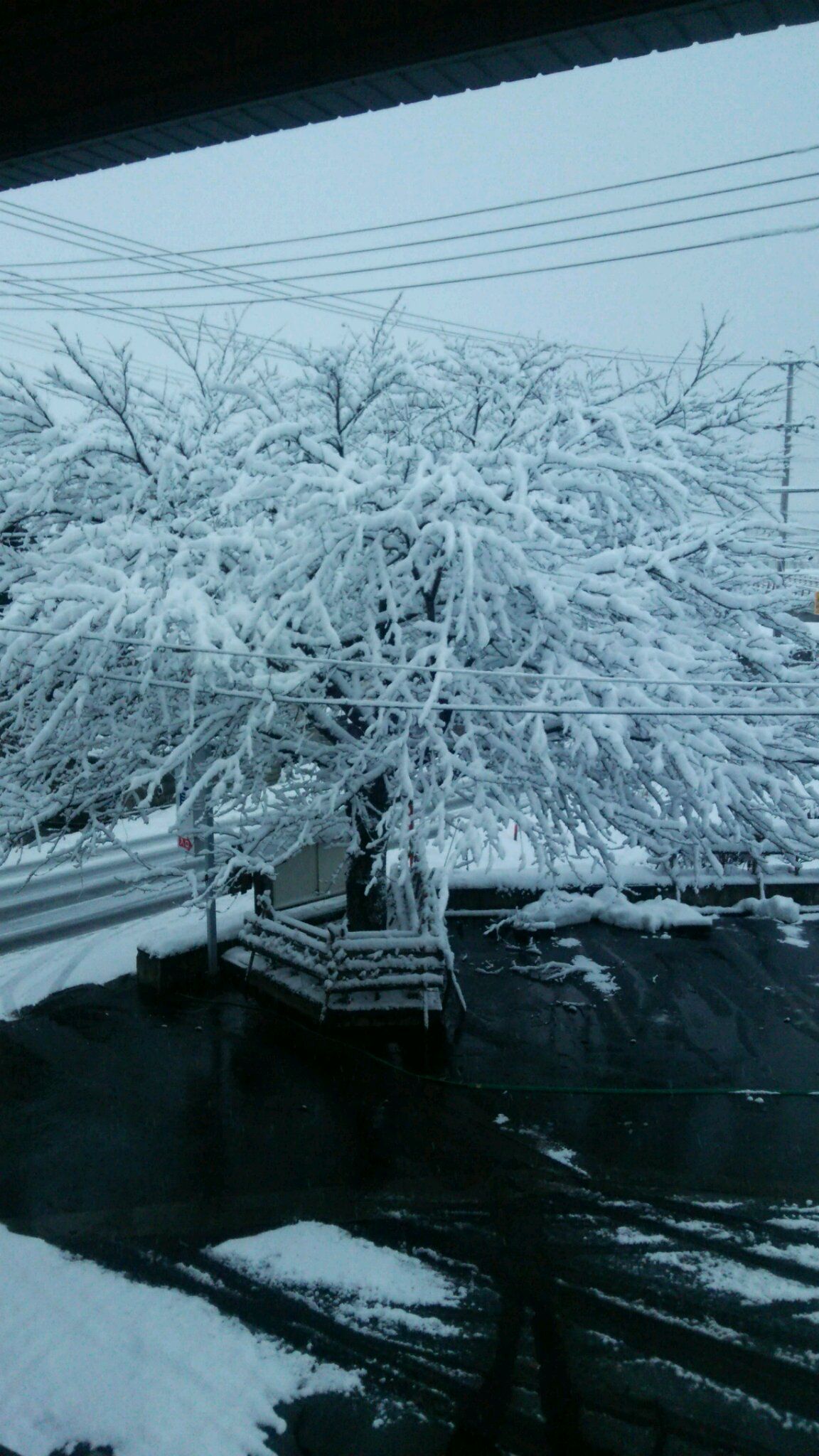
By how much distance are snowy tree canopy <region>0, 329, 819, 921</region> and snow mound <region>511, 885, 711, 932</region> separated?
9.61 feet

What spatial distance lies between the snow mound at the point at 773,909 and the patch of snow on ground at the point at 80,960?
7552 millimetres

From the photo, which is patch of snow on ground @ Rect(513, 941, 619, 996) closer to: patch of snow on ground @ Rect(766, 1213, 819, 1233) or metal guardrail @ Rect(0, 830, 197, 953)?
patch of snow on ground @ Rect(766, 1213, 819, 1233)

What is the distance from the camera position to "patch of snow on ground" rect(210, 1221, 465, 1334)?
6074 mm

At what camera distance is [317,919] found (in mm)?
12750

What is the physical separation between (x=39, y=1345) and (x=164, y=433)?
7.94 m

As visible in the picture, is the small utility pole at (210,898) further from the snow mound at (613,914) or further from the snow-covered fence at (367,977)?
the snow mound at (613,914)

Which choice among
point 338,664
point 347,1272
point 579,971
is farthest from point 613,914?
point 347,1272

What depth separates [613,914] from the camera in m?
13.7

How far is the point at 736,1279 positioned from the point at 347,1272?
2.63 m

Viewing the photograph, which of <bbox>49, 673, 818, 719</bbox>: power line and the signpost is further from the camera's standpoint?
the signpost

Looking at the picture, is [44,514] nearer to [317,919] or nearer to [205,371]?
[205,371]

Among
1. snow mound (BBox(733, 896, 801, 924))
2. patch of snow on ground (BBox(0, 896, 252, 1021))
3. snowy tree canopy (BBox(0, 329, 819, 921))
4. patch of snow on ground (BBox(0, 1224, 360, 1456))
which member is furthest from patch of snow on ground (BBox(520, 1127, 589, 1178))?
snow mound (BBox(733, 896, 801, 924))

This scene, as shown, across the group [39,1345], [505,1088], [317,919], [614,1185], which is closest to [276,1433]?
[39,1345]

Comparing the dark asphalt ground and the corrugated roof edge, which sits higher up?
the corrugated roof edge
